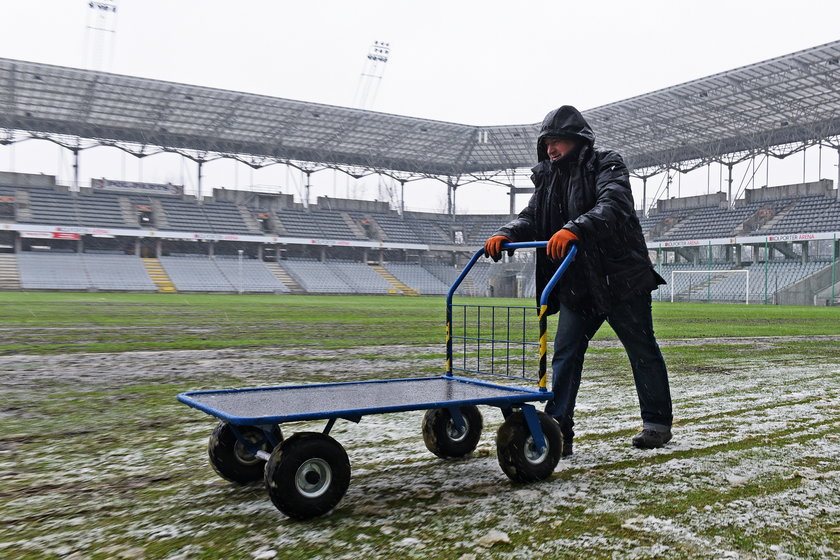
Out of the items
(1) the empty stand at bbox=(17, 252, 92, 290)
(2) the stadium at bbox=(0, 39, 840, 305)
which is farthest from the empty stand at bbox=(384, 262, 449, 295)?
(1) the empty stand at bbox=(17, 252, 92, 290)

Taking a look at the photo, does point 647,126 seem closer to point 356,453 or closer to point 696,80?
point 696,80

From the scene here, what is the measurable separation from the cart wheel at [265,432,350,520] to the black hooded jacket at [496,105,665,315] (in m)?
1.77

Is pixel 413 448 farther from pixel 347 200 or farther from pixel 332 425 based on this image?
pixel 347 200

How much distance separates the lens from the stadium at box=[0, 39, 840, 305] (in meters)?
44.2

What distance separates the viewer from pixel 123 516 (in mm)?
2938

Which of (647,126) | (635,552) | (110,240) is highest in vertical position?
(647,126)

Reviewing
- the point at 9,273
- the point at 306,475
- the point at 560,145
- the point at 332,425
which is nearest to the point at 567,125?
the point at 560,145

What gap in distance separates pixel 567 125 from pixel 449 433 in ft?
6.08

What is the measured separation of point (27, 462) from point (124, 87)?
47.3m

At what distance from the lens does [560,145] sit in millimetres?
4156

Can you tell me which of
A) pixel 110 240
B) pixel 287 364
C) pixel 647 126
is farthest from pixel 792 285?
pixel 110 240

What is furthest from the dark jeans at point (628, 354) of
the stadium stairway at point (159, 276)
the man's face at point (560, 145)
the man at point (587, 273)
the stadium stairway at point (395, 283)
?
the stadium stairway at point (395, 283)

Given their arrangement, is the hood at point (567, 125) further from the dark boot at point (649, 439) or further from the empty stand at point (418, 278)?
the empty stand at point (418, 278)

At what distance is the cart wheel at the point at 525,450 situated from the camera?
136 inches
